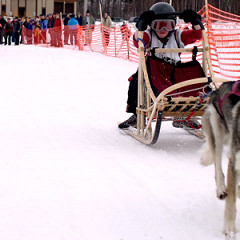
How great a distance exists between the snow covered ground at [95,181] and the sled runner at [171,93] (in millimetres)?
227

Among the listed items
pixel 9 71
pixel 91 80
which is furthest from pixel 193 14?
pixel 9 71

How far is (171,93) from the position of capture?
4359mm

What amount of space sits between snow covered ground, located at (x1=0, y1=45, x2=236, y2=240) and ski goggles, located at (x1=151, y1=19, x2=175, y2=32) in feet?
3.60

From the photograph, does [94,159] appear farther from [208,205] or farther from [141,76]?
[208,205]

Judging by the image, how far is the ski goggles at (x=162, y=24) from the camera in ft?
14.9

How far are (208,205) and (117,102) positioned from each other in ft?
14.8

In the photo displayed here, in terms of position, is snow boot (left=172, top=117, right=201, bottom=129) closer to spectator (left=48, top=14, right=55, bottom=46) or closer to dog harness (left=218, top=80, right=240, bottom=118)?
dog harness (left=218, top=80, right=240, bottom=118)

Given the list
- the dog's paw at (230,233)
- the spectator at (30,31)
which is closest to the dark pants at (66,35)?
the spectator at (30,31)

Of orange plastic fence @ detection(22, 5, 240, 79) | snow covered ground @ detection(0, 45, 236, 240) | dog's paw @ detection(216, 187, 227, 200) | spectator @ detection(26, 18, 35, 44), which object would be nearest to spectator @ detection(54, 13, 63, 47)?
orange plastic fence @ detection(22, 5, 240, 79)

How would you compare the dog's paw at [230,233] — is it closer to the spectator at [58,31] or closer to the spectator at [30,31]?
the spectator at [58,31]

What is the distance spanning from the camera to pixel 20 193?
116 inches

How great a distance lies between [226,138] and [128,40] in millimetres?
11227

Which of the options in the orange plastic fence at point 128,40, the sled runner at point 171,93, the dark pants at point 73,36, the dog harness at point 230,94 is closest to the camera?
the dog harness at point 230,94

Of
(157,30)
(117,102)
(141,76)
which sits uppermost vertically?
(157,30)
